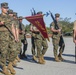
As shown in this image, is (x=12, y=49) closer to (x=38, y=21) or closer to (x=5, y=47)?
(x=5, y=47)

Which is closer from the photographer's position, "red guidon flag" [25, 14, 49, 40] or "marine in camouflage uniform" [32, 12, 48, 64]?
"red guidon flag" [25, 14, 49, 40]

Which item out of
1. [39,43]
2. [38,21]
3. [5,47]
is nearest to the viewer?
[5,47]

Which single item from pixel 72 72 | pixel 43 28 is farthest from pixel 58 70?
pixel 43 28

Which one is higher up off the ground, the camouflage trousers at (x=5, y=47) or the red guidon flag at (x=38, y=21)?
the red guidon flag at (x=38, y=21)

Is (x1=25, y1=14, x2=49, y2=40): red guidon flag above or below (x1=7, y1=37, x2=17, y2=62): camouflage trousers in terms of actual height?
above

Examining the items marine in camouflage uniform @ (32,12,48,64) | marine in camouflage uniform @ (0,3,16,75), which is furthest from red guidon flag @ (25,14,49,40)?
marine in camouflage uniform @ (0,3,16,75)

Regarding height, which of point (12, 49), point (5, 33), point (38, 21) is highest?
point (38, 21)

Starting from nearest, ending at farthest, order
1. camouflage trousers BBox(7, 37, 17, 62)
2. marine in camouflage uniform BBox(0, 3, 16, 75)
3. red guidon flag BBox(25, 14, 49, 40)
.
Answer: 1. marine in camouflage uniform BBox(0, 3, 16, 75)
2. camouflage trousers BBox(7, 37, 17, 62)
3. red guidon flag BBox(25, 14, 49, 40)

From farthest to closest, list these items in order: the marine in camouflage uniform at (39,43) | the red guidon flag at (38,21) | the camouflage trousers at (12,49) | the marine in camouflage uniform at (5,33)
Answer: the marine in camouflage uniform at (39,43) < the red guidon flag at (38,21) < the camouflage trousers at (12,49) < the marine in camouflage uniform at (5,33)

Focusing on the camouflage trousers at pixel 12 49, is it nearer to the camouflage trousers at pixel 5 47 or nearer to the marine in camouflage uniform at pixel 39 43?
the camouflage trousers at pixel 5 47

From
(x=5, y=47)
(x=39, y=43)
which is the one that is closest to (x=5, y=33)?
(x=5, y=47)

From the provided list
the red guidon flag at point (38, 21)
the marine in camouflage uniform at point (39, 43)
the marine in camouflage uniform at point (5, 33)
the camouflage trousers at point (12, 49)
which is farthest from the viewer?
the marine in camouflage uniform at point (39, 43)

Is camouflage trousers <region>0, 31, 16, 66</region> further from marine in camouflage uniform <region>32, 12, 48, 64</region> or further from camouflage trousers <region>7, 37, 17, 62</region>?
marine in camouflage uniform <region>32, 12, 48, 64</region>

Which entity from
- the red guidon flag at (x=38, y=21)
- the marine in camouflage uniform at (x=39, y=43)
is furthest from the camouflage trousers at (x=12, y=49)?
the marine in camouflage uniform at (x=39, y=43)
